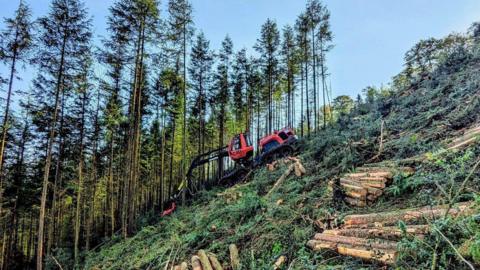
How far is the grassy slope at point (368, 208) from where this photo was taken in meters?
3.95

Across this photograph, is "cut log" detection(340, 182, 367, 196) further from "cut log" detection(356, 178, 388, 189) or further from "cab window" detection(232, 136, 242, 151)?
"cab window" detection(232, 136, 242, 151)

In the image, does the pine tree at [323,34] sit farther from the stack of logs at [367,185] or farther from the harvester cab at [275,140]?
the stack of logs at [367,185]

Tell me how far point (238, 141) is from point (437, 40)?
1948 centimetres

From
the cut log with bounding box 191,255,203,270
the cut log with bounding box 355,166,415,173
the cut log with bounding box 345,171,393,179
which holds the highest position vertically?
the cut log with bounding box 355,166,415,173

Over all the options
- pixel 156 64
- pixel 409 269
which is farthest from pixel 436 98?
pixel 156 64

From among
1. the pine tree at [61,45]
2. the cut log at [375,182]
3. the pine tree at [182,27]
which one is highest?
the pine tree at [182,27]

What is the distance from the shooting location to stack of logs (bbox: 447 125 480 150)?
566 cm

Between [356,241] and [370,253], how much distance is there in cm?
36

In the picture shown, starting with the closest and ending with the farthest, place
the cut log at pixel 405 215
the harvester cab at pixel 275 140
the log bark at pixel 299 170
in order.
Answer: the cut log at pixel 405 215
the log bark at pixel 299 170
the harvester cab at pixel 275 140

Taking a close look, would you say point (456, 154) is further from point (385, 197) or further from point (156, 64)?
point (156, 64)

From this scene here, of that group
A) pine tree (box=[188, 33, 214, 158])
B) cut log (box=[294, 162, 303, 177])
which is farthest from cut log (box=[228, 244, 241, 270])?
pine tree (box=[188, 33, 214, 158])

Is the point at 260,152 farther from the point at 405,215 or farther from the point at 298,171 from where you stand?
the point at 405,215

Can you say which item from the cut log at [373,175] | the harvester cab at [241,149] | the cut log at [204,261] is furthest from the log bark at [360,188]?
the harvester cab at [241,149]

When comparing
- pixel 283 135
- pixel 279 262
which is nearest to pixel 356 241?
pixel 279 262
